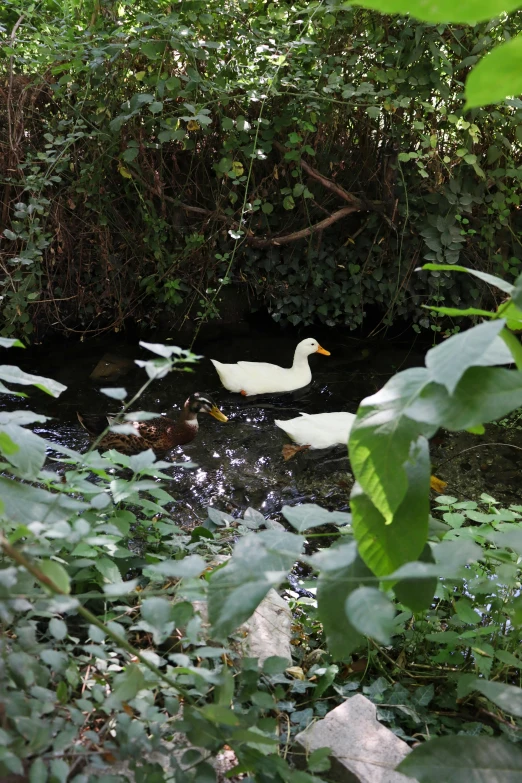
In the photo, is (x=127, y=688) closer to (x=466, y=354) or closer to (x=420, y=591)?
(x=420, y=591)

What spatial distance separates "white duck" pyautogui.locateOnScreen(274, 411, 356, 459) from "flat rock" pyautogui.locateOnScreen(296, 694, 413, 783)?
2728mm

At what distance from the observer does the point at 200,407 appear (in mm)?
4465

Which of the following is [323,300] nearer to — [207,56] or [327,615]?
[207,56]

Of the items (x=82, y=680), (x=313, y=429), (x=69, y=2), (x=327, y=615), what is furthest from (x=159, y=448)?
(x=69, y=2)

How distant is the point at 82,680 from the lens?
1396 millimetres

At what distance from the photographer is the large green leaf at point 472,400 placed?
32.3 inches

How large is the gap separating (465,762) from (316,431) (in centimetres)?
340

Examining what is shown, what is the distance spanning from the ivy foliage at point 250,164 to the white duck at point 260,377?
658 millimetres

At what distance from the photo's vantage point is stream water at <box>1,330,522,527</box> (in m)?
3.95

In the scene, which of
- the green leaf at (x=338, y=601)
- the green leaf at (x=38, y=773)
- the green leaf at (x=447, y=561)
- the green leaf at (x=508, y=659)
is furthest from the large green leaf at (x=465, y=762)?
the green leaf at (x=508, y=659)

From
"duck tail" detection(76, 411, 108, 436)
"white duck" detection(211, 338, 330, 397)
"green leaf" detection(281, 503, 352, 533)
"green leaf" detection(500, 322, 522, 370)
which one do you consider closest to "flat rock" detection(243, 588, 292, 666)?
"green leaf" detection(281, 503, 352, 533)

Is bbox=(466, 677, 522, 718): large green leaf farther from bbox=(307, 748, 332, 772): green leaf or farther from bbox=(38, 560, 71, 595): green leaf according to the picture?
bbox=(38, 560, 71, 595): green leaf

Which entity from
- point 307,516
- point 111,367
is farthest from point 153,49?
point 307,516

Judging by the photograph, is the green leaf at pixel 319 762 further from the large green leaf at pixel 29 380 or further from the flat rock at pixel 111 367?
the flat rock at pixel 111 367
